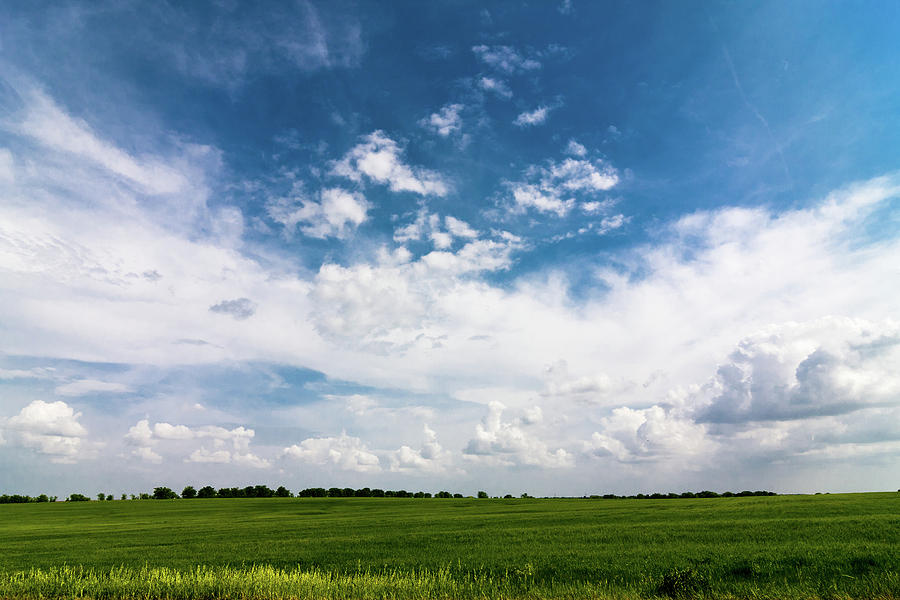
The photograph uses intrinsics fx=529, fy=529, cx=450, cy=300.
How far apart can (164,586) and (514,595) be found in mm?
11214

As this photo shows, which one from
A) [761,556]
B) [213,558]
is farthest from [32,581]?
[761,556]

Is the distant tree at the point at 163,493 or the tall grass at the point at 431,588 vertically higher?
the tall grass at the point at 431,588

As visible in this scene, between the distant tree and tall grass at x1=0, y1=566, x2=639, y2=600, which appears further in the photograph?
the distant tree

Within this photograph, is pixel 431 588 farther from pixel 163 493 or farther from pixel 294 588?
pixel 163 493

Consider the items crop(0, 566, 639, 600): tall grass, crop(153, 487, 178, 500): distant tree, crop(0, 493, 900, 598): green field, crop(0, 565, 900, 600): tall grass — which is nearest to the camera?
crop(0, 565, 900, 600): tall grass

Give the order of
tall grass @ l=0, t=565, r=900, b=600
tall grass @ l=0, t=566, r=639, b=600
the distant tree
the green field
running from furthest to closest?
the distant tree < the green field < tall grass @ l=0, t=566, r=639, b=600 < tall grass @ l=0, t=565, r=900, b=600

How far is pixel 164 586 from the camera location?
671 inches

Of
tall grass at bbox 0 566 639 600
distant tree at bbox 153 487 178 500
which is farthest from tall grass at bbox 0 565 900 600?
distant tree at bbox 153 487 178 500

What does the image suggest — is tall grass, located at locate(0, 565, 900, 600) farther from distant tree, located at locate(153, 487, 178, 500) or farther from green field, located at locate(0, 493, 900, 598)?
distant tree, located at locate(153, 487, 178, 500)

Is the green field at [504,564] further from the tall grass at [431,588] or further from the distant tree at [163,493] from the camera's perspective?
the distant tree at [163,493]

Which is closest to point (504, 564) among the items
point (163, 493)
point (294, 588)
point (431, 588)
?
point (431, 588)

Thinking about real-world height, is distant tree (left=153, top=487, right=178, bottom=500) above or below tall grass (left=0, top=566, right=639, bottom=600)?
below

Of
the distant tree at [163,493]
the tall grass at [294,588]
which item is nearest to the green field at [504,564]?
the tall grass at [294,588]

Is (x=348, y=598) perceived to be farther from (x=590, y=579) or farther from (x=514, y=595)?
(x=590, y=579)
